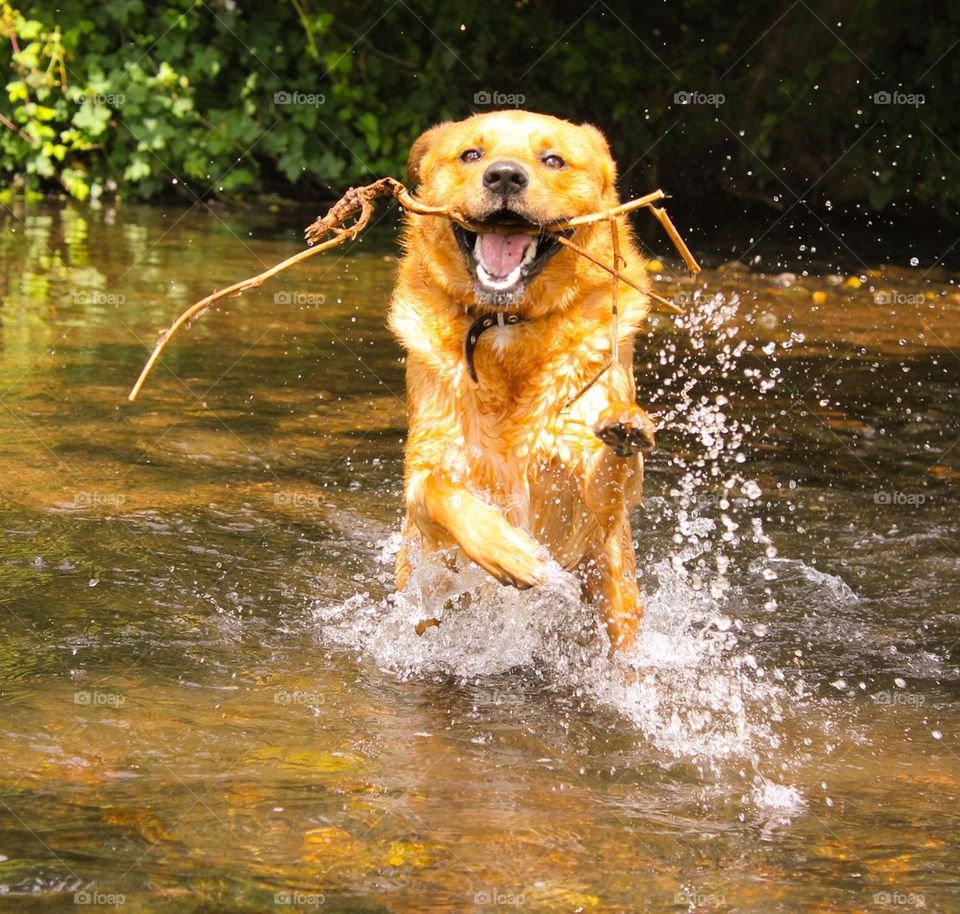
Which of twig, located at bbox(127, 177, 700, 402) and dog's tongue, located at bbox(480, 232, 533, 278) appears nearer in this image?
twig, located at bbox(127, 177, 700, 402)

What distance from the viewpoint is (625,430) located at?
12.6 ft

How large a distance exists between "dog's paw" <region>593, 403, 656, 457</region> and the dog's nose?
814mm

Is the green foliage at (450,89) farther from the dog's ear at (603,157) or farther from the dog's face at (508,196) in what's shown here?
the dog's face at (508,196)

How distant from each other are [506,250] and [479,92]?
9.54 metres

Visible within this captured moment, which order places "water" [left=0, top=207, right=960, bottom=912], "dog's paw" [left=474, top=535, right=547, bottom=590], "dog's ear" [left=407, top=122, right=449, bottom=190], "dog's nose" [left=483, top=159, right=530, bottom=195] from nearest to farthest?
"water" [left=0, top=207, right=960, bottom=912]
"dog's paw" [left=474, top=535, right=547, bottom=590]
"dog's nose" [left=483, top=159, right=530, bottom=195]
"dog's ear" [left=407, top=122, right=449, bottom=190]

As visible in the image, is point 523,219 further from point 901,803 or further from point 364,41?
point 364,41

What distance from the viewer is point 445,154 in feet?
15.5

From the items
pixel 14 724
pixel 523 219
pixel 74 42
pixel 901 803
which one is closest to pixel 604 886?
pixel 901 803

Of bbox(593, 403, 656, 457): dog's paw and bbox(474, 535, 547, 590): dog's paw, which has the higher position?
bbox(593, 403, 656, 457): dog's paw

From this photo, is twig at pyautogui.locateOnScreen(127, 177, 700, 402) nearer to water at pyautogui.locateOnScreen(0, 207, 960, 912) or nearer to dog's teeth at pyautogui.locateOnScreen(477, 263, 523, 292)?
dog's teeth at pyautogui.locateOnScreen(477, 263, 523, 292)

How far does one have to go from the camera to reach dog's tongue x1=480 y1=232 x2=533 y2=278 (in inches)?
175

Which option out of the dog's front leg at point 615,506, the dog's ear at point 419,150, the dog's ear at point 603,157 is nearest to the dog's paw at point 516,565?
the dog's front leg at point 615,506

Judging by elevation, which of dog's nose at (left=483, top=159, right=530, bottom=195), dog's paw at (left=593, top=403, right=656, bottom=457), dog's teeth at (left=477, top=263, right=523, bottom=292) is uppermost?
dog's nose at (left=483, top=159, right=530, bottom=195)

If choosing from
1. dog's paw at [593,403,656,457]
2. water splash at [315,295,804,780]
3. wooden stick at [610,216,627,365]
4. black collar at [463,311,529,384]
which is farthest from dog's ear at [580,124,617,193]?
water splash at [315,295,804,780]
